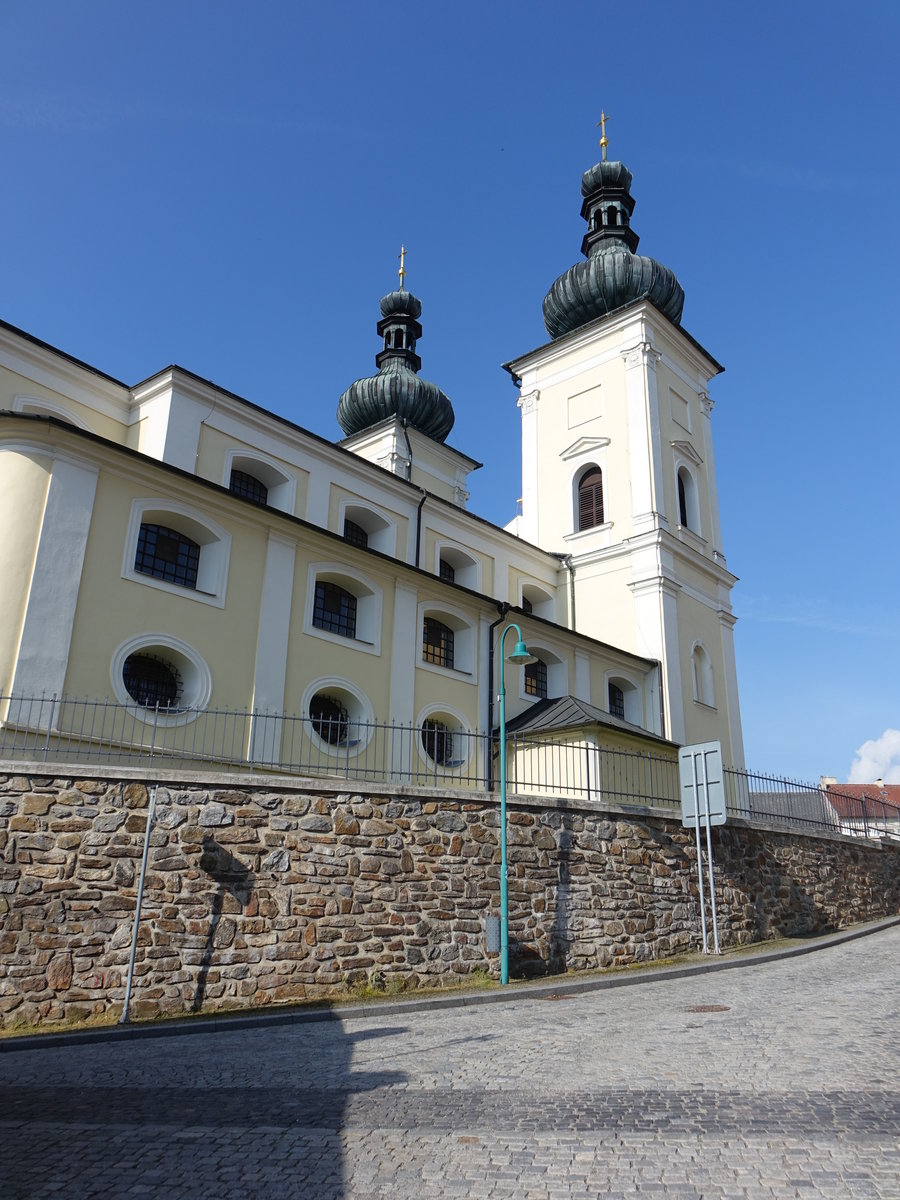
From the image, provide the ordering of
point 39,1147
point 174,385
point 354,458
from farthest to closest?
point 354,458 → point 174,385 → point 39,1147

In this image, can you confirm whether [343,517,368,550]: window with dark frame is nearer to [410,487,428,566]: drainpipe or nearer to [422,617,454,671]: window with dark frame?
[410,487,428,566]: drainpipe

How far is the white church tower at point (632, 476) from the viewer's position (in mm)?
26031

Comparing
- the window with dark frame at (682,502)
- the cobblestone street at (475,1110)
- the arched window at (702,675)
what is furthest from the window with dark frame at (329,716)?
the window with dark frame at (682,502)

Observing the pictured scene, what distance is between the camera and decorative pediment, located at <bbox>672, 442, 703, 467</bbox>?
94.6 feet

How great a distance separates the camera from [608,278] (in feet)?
98.6

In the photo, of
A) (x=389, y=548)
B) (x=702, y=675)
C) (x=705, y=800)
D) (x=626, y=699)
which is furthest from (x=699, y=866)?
(x=702, y=675)

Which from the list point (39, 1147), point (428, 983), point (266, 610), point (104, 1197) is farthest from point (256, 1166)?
point (266, 610)

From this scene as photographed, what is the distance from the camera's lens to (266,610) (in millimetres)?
16500

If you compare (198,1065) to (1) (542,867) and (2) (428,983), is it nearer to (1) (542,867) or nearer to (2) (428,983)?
(2) (428,983)

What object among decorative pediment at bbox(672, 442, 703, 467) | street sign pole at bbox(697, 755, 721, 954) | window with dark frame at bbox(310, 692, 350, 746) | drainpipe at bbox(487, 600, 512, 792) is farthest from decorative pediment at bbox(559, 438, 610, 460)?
street sign pole at bbox(697, 755, 721, 954)

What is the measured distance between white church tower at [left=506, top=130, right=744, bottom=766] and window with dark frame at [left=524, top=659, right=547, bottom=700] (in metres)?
2.66

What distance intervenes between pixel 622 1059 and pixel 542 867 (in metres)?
5.56

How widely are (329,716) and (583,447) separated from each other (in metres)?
A: 14.8

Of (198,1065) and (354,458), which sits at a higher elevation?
(354,458)
